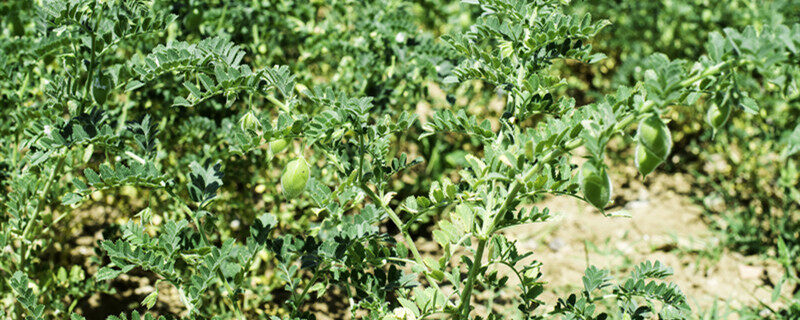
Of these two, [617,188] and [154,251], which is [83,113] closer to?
[154,251]

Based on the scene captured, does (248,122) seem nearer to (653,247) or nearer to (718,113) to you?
(718,113)

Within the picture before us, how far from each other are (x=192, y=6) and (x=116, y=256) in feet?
2.76

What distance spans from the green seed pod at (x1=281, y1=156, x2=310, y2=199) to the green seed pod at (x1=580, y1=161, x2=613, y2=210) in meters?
→ 0.47

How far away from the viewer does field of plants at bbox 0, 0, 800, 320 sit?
40.1 inches

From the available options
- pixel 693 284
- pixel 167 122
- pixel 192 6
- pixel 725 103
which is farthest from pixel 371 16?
pixel 693 284

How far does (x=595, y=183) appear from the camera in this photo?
84 cm

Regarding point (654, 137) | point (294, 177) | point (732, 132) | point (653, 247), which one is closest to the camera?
point (654, 137)

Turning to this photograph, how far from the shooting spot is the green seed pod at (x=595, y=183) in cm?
83

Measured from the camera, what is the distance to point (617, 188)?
3.00 metres

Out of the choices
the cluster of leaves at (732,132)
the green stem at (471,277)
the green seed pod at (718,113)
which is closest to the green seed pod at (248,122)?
the green stem at (471,277)

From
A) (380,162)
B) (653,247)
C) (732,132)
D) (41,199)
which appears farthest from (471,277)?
(732,132)

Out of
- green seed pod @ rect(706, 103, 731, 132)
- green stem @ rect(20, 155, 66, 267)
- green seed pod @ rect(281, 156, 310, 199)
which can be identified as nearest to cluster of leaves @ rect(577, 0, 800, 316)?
green seed pod @ rect(706, 103, 731, 132)

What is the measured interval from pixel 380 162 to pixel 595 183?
1.36 feet

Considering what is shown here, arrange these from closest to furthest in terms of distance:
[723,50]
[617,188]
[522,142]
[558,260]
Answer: [723,50] < [522,142] < [558,260] < [617,188]
